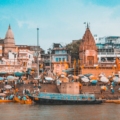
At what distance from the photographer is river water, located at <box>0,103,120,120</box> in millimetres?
33594

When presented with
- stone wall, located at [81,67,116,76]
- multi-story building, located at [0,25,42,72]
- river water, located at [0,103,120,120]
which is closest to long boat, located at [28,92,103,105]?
river water, located at [0,103,120,120]

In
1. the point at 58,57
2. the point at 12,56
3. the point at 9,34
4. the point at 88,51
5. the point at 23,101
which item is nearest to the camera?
the point at 23,101

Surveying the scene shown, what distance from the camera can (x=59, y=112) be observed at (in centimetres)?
3681

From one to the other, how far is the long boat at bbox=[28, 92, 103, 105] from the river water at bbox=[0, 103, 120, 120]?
1.26m

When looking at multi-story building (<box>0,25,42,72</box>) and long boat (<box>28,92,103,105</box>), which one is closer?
long boat (<box>28,92,103,105</box>)

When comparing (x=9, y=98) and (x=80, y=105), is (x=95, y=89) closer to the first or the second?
(x=80, y=105)

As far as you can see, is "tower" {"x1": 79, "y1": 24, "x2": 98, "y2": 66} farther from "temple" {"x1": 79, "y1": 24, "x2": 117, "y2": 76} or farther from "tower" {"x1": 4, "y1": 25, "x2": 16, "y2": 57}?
"tower" {"x1": 4, "y1": 25, "x2": 16, "y2": 57}

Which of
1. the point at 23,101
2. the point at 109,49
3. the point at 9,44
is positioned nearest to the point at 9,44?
the point at 9,44

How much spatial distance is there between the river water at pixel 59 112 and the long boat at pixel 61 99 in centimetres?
126

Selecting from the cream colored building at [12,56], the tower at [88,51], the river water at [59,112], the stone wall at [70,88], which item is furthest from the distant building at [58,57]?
the river water at [59,112]

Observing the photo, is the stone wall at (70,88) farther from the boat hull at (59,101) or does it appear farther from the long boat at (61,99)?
the boat hull at (59,101)

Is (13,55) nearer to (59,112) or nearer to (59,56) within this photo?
(59,56)

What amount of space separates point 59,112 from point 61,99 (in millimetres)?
7146

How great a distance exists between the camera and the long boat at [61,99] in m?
43.7
